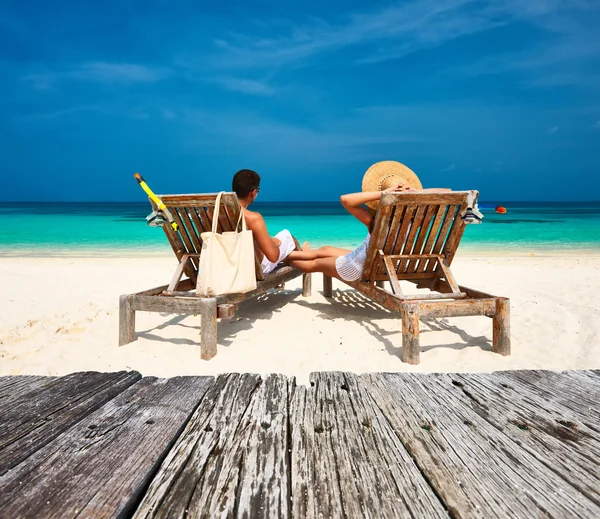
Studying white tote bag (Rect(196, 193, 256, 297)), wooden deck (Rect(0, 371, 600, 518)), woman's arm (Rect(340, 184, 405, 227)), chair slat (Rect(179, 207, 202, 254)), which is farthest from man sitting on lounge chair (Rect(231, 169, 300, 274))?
wooden deck (Rect(0, 371, 600, 518))

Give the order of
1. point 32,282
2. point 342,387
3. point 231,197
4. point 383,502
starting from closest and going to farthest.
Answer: point 383,502 < point 342,387 < point 231,197 < point 32,282

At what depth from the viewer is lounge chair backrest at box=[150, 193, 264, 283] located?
12.6 ft

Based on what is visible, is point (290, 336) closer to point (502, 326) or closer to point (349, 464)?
point (502, 326)

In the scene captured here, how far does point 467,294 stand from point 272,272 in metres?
2.14

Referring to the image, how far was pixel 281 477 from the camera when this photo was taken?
1234 millimetres

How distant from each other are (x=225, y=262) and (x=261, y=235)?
0.72 meters

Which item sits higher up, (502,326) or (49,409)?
(49,409)

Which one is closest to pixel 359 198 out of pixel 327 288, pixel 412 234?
pixel 412 234

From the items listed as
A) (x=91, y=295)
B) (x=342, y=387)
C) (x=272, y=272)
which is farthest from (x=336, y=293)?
(x=342, y=387)

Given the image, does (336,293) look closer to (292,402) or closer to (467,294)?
(467,294)

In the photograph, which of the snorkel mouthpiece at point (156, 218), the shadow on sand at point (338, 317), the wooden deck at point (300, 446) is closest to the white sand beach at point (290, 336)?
the shadow on sand at point (338, 317)

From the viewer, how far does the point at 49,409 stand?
1622 millimetres

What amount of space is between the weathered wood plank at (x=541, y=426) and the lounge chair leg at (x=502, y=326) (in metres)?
1.93

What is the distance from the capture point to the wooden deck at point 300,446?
114cm
